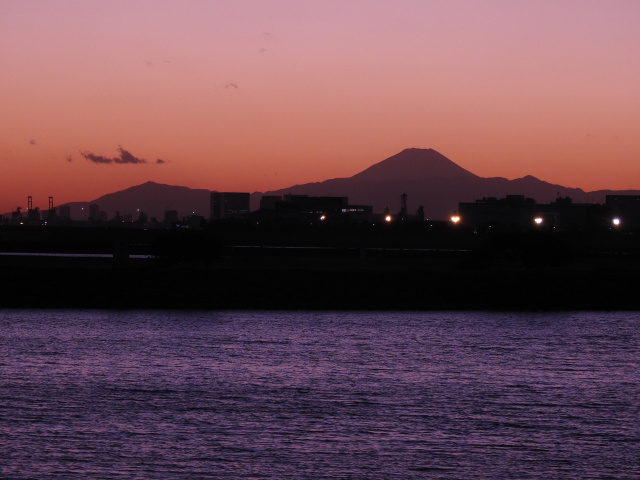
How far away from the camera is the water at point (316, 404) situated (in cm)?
1402

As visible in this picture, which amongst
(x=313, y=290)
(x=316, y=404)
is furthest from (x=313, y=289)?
(x=316, y=404)

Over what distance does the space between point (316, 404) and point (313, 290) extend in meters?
29.8

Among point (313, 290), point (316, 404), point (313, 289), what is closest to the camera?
point (316, 404)

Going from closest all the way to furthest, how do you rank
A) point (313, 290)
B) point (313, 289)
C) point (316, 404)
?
point (316, 404) → point (313, 290) → point (313, 289)

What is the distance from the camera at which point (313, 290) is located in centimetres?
4841

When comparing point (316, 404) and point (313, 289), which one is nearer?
point (316, 404)

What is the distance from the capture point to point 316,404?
Answer: 734 inches

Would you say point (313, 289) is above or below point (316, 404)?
above

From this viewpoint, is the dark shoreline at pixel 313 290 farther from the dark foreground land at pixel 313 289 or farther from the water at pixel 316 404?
the water at pixel 316 404

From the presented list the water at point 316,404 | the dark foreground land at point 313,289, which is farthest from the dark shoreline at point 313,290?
the water at point 316,404

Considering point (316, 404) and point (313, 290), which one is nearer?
point (316, 404)

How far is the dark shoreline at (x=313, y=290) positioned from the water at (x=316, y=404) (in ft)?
44.7

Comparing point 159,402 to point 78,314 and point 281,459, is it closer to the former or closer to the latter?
point 281,459

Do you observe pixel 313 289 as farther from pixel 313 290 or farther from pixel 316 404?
pixel 316 404
